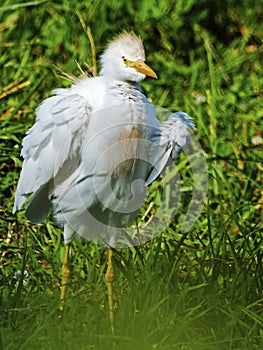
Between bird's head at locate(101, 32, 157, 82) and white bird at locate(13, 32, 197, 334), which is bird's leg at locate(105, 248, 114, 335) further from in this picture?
bird's head at locate(101, 32, 157, 82)

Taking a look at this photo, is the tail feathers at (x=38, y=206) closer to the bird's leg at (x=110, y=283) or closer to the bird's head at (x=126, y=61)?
the bird's leg at (x=110, y=283)

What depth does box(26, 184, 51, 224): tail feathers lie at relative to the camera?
371cm

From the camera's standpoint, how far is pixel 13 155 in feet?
15.1

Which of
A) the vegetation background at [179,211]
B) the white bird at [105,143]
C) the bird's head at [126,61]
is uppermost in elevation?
the bird's head at [126,61]

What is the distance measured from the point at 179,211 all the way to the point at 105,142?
1.47m

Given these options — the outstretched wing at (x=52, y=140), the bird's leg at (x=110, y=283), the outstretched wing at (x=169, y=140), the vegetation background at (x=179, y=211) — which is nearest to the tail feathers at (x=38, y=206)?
the outstretched wing at (x=52, y=140)

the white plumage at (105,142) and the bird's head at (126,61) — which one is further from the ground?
the bird's head at (126,61)

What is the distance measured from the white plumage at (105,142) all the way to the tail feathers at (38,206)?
66mm

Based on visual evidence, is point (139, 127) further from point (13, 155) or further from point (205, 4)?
point (205, 4)

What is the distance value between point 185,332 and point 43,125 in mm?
1022

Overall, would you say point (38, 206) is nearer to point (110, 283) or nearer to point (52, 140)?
point (52, 140)

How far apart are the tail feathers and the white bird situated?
8cm

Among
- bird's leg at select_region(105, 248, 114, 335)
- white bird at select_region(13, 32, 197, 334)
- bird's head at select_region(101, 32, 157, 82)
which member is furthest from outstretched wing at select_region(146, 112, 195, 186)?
bird's leg at select_region(105, 248, 114, 335)

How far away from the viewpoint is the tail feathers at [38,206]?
371 centimetres
